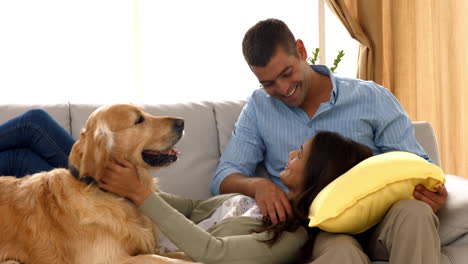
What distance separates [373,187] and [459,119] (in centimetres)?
252

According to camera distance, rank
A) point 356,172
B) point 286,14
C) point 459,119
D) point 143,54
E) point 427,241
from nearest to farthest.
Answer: point 427,241 < point 356,172 < point 459,119 < point 143,54 < point 286,14

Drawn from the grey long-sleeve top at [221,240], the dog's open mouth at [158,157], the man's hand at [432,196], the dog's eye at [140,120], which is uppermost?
the dog's eye at [140,120]

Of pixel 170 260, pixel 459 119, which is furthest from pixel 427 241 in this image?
pixel 459 119

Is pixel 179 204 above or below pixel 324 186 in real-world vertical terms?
below

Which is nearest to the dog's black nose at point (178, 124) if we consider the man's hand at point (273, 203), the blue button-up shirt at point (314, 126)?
the man's hand at point (273, 203)

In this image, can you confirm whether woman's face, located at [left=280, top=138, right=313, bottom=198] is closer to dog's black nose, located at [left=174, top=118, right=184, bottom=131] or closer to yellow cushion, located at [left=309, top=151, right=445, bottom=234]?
yellow cushion, located at [left=309, top=151, right=445, bottom=234]

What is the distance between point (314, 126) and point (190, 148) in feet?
2.02

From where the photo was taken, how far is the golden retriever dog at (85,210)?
1695mm

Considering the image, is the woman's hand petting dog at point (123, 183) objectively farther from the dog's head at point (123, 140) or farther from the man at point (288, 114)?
the man at point (288, 114)

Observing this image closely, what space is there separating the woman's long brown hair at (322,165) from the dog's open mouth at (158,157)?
0.41m

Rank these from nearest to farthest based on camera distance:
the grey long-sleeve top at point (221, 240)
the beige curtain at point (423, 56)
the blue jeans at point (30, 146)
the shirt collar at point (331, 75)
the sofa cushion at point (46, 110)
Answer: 1. the grey long-sleeve top at point (221, 240)
2. the blue jeans at point (30, 146)
3. the shirt collar at point (331, 75)
4. the sofa cushion at point (46, 110)
5. the beige curtain at point (423, 56)

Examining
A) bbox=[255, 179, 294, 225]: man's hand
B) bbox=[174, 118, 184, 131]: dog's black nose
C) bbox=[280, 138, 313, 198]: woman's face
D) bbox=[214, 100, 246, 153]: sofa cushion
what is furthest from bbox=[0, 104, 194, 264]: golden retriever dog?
bbox=[214, 100, 246, 153]: sofa cushion

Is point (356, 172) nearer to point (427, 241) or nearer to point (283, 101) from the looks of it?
point (427, 241)

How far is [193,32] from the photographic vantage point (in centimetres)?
423
